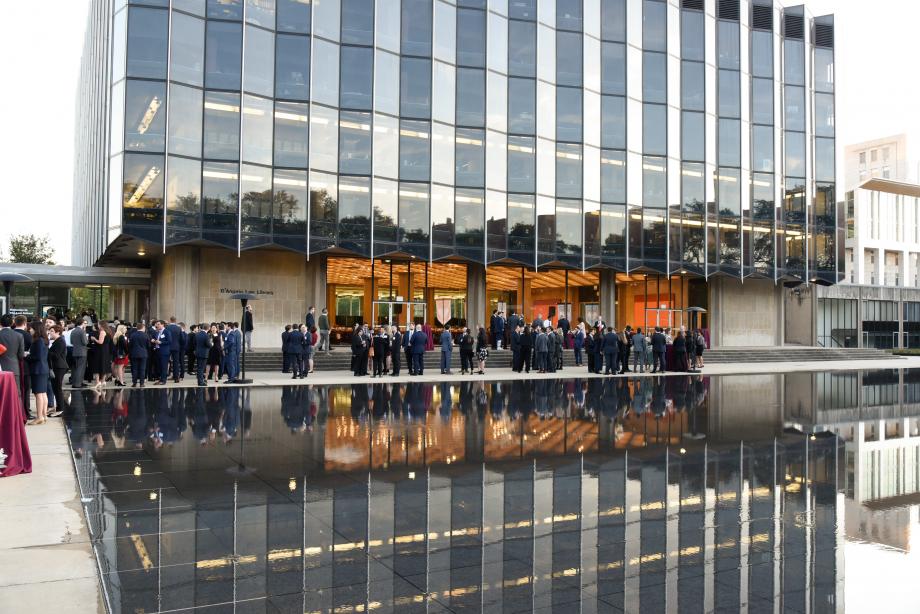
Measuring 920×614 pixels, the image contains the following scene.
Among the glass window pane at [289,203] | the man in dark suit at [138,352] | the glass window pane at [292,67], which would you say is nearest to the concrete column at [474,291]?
the glass window pane at [289,203]

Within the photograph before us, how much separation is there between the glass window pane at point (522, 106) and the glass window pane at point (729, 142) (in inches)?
478

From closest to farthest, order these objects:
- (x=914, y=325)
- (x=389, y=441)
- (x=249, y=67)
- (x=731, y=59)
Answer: (x=389, y=441)
(x=249, y=67)
(x=731, y=59)
(x=914, y=325)

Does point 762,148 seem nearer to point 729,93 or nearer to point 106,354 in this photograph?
point 729,93

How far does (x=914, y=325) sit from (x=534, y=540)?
65.9m

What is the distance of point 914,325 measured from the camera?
2354 inches

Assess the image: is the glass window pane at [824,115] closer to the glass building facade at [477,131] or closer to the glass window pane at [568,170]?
the glass building facade at [477,131]

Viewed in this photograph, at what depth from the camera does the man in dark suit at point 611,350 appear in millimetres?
26375

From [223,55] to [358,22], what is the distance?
616 centimetres

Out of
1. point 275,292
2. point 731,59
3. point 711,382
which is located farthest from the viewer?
point 731,59

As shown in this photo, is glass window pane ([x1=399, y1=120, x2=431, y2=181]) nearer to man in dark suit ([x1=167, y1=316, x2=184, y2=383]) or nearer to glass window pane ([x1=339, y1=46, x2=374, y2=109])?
glass window pane ([x1=339, y1=46, x2=374, y2=109])

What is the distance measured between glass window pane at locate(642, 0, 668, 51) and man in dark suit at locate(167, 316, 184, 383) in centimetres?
2902

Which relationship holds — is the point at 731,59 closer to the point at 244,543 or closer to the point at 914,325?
the point at 914,325

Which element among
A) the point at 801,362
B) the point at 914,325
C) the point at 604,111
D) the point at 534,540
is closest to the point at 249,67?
the point at 604,111

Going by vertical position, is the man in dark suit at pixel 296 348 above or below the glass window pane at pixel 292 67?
below
